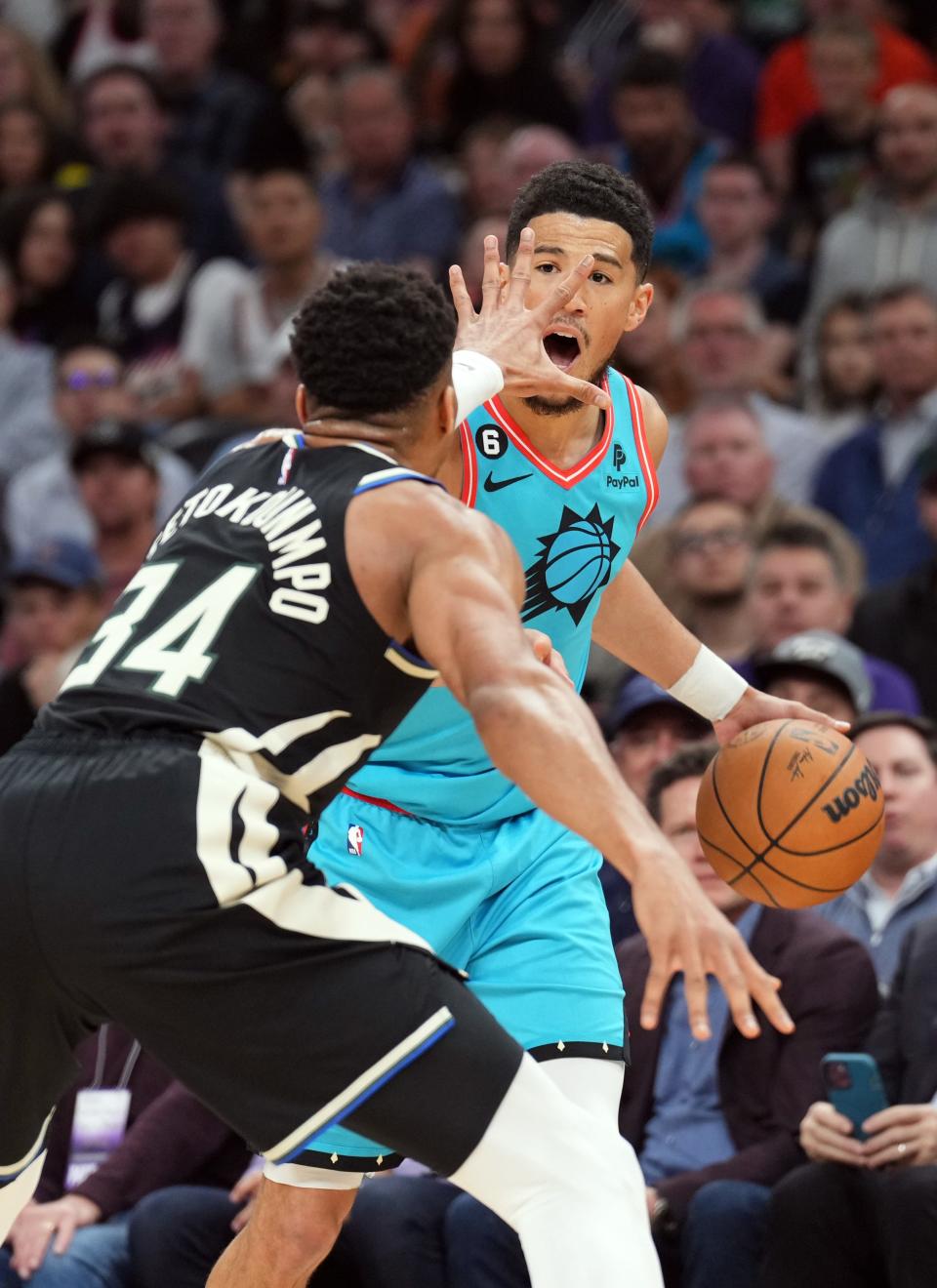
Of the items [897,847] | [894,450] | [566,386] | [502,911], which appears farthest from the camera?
[894,450]

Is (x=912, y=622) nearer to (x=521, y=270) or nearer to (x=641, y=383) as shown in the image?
(x=641, y=383)

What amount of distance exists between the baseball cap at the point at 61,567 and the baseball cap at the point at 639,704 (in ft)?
10.5

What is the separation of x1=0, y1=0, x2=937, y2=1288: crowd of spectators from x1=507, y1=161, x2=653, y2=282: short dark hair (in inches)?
55.0

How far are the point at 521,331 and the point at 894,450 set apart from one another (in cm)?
560

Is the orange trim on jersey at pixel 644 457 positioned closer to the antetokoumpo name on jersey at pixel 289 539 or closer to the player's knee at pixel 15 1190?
the antetokoumpo name on jersey at pixel 289 539

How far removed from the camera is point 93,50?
50.9ft

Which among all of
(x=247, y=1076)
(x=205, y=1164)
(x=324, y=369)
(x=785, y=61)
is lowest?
(x=205, y=1164)

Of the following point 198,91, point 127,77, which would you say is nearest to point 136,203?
point 127,77

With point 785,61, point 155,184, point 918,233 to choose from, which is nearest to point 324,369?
point 918,233

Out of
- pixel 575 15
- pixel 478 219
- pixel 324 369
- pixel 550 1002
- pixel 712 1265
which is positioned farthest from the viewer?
pixel 575 15

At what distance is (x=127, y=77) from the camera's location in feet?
45.1

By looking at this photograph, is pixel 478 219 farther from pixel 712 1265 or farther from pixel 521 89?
pixel 712 1265

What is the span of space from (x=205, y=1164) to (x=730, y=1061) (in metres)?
1.78

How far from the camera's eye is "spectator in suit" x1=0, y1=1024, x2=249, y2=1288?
20.4ft
